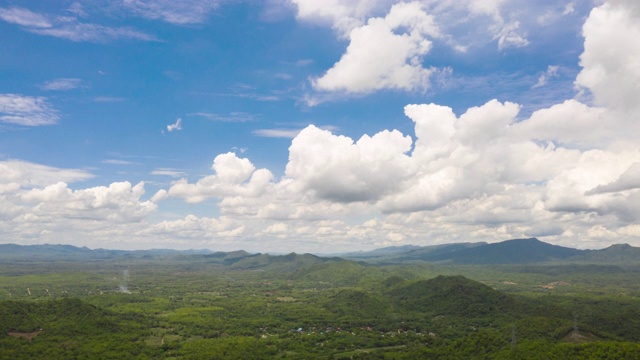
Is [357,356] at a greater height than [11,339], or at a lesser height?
lesser

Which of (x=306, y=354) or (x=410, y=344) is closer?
(x=306, y=354)

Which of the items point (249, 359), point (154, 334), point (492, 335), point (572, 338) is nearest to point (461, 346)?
point (492, 335)

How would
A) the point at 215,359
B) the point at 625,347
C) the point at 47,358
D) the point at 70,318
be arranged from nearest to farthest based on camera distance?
the point at 625,347 < the point at 47,358 < the point at 215,359 < the point at 70,318

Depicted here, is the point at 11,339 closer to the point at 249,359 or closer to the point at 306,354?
the point at 249,359

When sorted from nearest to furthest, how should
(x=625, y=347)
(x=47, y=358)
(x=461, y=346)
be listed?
(x=625, y=347)
(x=47, y=358)
(x=461, y=346)

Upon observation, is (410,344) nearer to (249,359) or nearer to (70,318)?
(249,359)

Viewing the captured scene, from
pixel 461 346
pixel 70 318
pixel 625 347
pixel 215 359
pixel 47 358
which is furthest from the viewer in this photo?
pixel 70 318

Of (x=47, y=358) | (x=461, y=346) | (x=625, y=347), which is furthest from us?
(x=461, y=346)

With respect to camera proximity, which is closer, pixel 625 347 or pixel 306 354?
pixel 625 347

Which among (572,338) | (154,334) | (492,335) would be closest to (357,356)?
(492,335)
